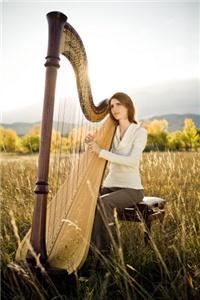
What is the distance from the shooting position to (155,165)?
13.8 ft

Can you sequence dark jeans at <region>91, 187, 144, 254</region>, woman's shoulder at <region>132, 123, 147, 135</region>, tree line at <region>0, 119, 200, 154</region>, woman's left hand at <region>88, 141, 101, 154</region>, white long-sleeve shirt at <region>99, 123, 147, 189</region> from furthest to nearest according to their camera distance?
1. woman's shoulder at <region>132, 123, 147, 135</region>
2. white long-sleeve shirt at <region>99, 123, 147, 189</region>
3. woman's left hand at <region>88, 141, 101, 154</region>
4. dark jeans at <region>91, 187, 144, 254</region>
5. tree line at <region>0, 119, 200, 154</region>

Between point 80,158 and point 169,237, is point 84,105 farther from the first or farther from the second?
point 169,237

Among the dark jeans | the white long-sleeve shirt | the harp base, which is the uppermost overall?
the white long-sleeve shirt

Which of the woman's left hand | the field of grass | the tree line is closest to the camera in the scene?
the field of grass

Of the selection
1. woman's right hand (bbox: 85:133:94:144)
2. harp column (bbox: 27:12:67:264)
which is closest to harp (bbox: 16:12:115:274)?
harp column (bbox: 27:12:67:264)

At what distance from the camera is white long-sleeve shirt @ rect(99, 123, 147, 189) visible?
10.2ft

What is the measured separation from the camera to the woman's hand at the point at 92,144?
9.72 ft

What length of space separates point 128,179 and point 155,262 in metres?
0.73

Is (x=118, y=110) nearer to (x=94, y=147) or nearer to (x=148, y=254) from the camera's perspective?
(x=94, y=147)

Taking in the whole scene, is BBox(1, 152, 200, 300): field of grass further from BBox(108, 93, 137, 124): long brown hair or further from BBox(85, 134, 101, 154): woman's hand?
BBox(108, 93, 137, 124): long brown hair

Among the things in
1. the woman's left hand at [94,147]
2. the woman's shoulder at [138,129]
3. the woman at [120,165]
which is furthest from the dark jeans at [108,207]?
the woman's shoulder at [138,129]

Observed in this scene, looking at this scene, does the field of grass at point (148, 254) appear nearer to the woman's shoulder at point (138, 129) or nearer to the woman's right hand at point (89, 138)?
the woman's right hand at point (89, 138)

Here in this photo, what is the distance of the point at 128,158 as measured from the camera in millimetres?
3086

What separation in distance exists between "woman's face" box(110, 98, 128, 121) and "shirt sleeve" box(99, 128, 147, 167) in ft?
0.63
